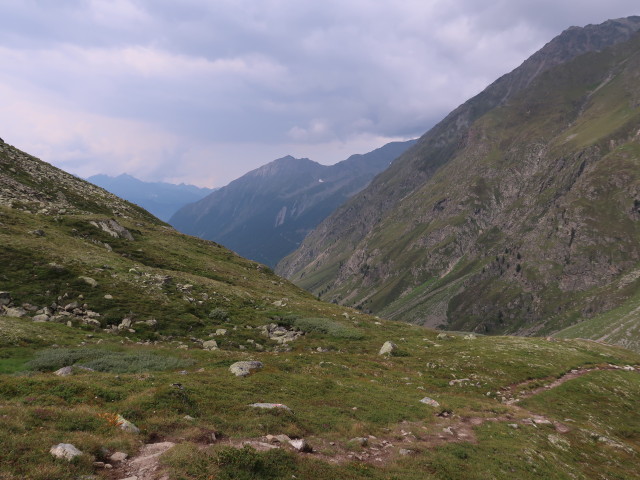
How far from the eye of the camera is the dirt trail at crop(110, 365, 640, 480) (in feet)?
39.7

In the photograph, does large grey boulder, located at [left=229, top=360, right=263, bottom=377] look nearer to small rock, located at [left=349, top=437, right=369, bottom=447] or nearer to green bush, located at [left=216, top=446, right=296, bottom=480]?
small rock, located at [left=349, top=437, right=369, bottom=447]

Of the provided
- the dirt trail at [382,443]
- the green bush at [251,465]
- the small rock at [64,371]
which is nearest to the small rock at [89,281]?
the small rock at [64,371]

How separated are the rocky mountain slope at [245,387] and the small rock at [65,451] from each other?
93mm

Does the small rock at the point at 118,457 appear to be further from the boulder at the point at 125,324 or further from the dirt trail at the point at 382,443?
the boulder at the point at 125,324

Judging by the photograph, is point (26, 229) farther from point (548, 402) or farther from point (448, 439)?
point (548, 402)

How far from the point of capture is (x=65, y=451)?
37.7 feet

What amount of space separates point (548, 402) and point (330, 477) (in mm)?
27511

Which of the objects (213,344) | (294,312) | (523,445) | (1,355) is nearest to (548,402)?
(523,445)

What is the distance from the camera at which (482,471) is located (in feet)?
57.7

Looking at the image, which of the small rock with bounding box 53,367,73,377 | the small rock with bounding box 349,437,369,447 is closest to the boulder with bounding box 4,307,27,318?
the small rock with bounding box 53,367,73,377

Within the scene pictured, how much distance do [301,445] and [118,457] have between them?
6963 mm

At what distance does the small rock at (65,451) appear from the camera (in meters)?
11.3

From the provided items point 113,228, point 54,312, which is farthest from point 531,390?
point 113,228

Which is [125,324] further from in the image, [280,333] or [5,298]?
[280,333]
